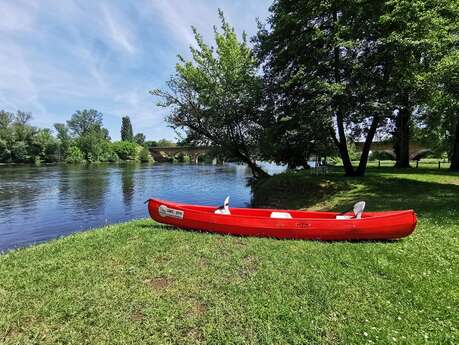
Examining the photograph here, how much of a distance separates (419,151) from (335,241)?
52.9 metres

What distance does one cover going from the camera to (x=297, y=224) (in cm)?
730

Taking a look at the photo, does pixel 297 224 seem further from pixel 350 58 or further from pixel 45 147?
pixel 45 147

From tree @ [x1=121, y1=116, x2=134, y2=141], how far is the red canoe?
124 metres

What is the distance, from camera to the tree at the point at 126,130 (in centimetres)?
12604

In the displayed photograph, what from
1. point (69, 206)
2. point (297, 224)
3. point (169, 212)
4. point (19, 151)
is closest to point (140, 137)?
point (19, 151)

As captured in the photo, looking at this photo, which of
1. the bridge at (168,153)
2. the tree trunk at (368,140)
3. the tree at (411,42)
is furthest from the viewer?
the bridge at (168,153)

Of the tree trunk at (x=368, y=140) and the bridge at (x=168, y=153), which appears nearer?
the tree trunk at (x=368, y=140)

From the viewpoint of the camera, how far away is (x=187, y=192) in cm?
2564

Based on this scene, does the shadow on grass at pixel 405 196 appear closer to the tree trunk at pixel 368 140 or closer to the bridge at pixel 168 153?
the tree trunk at pixel 368 140

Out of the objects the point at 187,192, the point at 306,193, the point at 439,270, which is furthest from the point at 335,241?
the point at 187,192

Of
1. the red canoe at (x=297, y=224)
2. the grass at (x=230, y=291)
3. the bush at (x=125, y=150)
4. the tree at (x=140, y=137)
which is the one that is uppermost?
the tree at (x=140, y=137)

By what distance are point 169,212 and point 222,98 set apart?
13386mm

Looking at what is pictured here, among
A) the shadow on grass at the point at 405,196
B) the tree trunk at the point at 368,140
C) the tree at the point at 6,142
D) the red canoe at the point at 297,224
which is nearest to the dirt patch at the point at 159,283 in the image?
the red canoe at the point at 297,224

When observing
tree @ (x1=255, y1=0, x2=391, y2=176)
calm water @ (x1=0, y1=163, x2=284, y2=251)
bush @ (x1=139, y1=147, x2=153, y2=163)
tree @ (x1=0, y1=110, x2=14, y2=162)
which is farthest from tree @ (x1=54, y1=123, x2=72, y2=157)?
tree @ (x1=255, y1=0, x2=391, y2=176)
